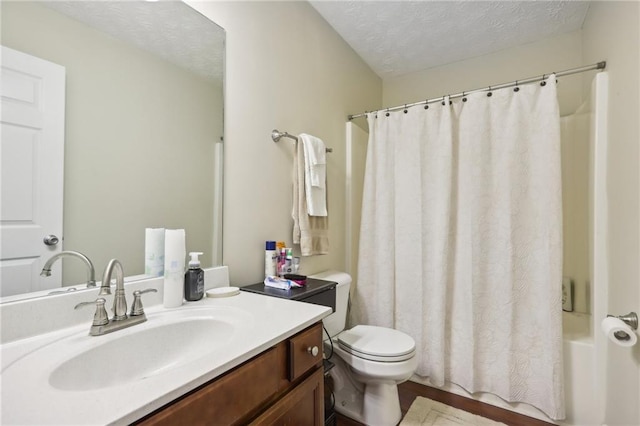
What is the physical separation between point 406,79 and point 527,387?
245 cm

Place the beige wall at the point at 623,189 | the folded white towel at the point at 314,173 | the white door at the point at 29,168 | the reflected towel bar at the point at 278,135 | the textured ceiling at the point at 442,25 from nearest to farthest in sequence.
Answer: the white door at the point at 29,168
the beige wall at the point at 623,189
the reflected towel bar at the point at 278,135
the folded white towel at the point at 314,173
the textured ceiling at the point at 442,25

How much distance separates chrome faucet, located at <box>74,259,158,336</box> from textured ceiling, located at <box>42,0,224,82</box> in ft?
2.44

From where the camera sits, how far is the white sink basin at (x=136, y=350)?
2.15 ft

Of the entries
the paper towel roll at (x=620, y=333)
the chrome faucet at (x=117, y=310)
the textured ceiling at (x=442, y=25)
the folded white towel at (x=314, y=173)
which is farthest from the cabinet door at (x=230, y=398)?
the textured ceiling at (x=442, y=25)

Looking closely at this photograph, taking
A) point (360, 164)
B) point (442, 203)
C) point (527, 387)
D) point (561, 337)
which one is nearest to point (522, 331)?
point (561, 337)

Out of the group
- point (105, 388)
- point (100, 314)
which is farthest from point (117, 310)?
point (105, 388)

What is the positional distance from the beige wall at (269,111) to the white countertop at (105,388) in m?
0.60

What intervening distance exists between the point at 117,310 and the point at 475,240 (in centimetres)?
178

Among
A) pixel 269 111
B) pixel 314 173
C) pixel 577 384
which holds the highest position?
pixel 269 111

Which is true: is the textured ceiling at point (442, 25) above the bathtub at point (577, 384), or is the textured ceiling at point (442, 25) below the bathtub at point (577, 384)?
above

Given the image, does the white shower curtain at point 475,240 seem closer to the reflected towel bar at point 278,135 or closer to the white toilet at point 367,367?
the white toilet at point 367,367

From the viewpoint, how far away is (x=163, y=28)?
1124mm

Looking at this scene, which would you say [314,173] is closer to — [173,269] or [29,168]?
[173,269]

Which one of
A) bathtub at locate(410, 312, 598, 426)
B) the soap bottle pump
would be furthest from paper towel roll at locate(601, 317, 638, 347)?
the soap bottle pump
